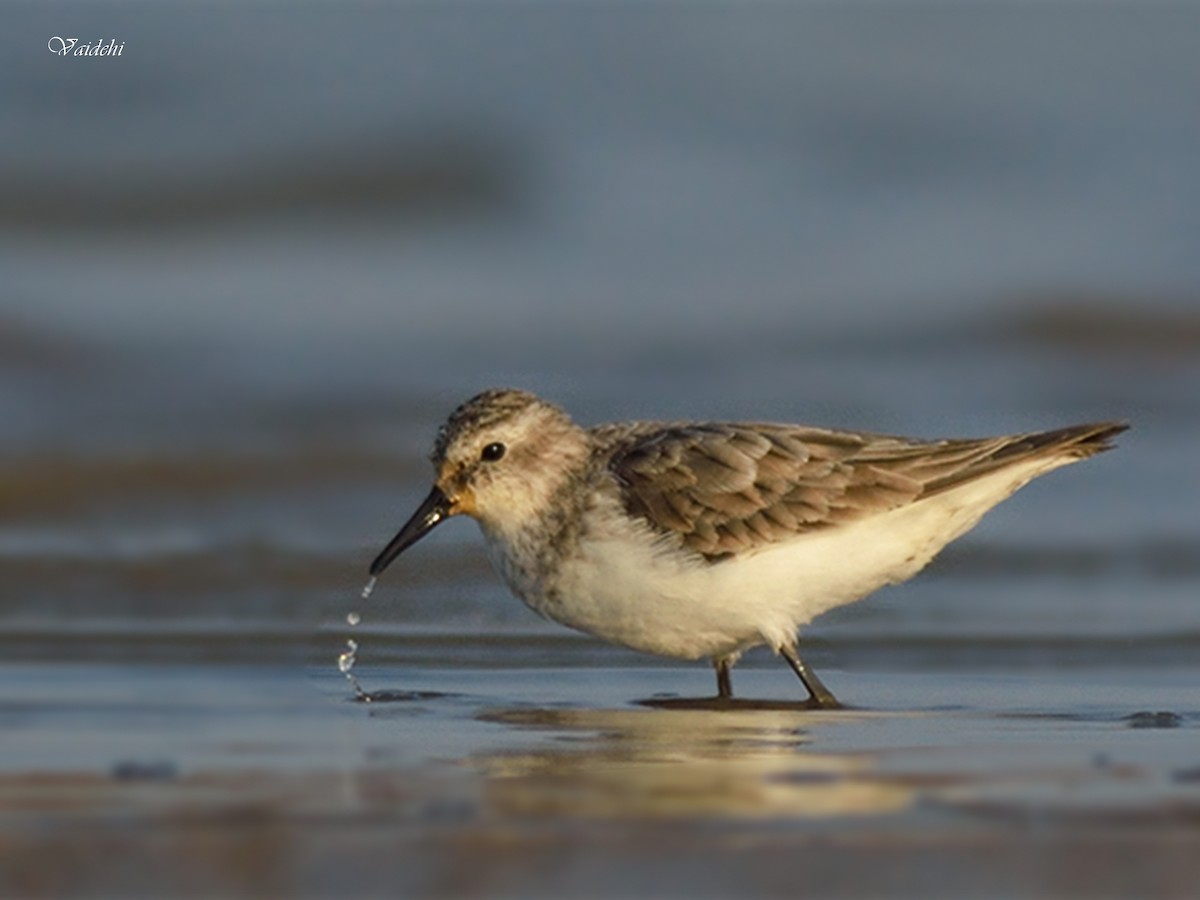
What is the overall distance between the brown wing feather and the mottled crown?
312 mm

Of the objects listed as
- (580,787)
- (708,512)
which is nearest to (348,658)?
(708,512)

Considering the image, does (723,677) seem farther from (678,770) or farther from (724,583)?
(678,770)

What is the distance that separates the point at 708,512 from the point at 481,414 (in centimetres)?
84

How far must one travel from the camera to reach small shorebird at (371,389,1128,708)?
7.00m

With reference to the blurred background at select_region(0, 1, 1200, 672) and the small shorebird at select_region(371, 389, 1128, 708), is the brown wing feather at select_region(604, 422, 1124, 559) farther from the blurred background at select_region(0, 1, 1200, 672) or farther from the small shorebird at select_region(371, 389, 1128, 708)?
the blurred background at select_region(0, 1, 1200, 672)

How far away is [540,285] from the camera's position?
15562 mm

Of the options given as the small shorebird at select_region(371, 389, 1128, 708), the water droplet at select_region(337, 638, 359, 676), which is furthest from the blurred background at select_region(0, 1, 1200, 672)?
the small shorebird at select_region(371, 389, 1128, 708)

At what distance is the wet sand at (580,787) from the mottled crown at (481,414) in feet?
2.61

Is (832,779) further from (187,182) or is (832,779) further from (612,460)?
(187,182)

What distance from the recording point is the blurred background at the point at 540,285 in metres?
9.17

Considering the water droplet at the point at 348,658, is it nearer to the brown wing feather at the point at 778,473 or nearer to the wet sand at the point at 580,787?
the wet sand at the point at 580,787

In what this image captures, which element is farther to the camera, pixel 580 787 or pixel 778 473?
pixel 778 473

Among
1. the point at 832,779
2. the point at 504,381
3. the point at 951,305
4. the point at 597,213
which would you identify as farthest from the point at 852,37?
the point at 832,779

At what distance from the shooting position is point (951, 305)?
595 inches
